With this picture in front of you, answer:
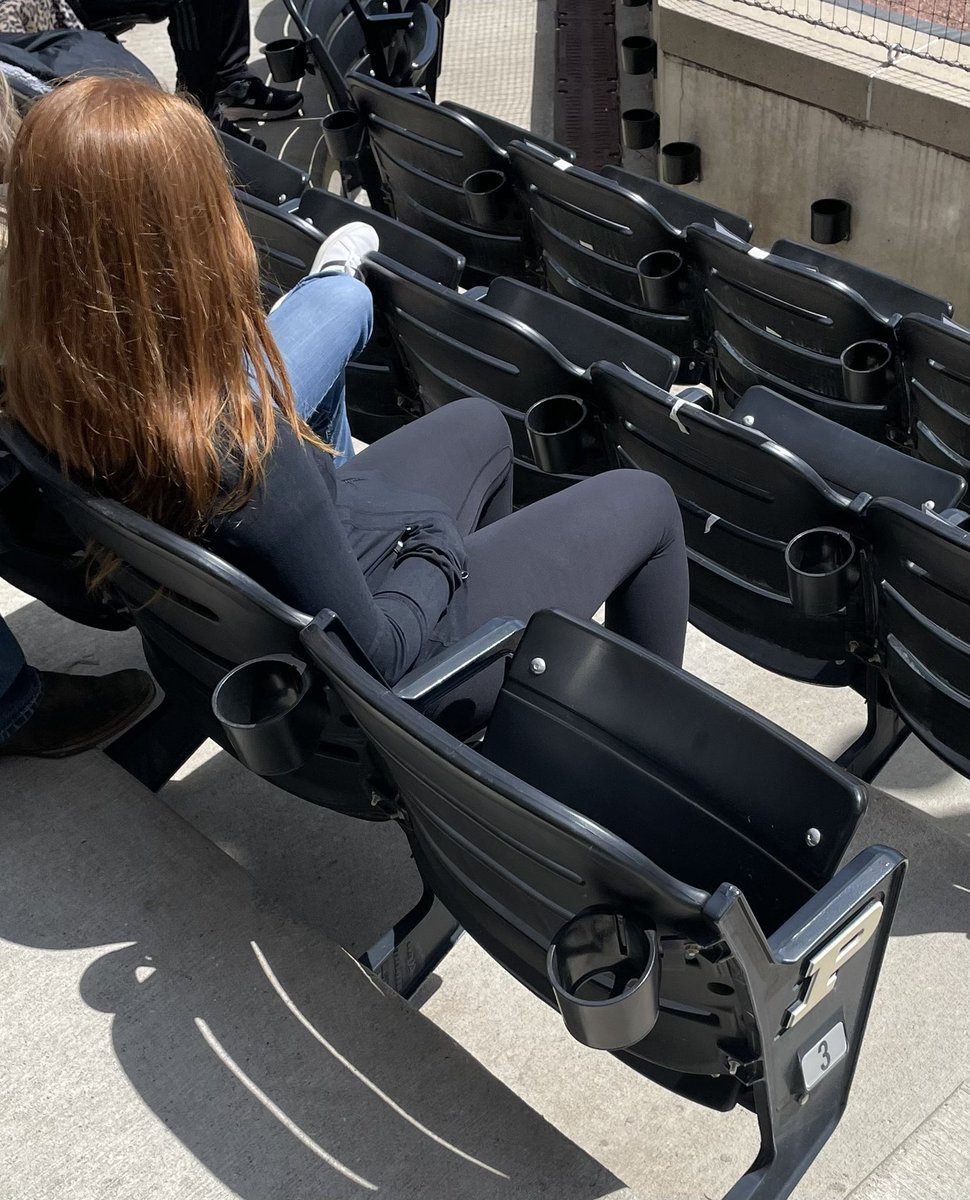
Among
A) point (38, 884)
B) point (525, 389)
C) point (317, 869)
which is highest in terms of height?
point (525, 389)

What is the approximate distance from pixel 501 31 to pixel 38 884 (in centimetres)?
620

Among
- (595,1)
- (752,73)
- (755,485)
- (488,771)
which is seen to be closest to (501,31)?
(595,1)

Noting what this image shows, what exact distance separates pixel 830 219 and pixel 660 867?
3938 millimetres

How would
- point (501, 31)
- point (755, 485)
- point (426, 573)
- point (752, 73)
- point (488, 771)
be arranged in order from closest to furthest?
point (488, 771)
point (426, 573)
point (755, 485)
point (752, 73)
point (501, 31)

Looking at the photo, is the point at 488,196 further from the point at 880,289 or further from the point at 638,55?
the point at 638,55

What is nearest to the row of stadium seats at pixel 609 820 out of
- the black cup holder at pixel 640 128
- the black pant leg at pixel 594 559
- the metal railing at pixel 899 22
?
the black pant leg at pixel 594 559

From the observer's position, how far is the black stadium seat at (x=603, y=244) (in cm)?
322

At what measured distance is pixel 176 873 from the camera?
2.03 meters

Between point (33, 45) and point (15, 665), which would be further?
point (33, 45)

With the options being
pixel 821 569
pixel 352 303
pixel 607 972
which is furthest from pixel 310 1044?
pixel 352 303

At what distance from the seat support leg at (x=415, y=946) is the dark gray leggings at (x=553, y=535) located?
45 cm

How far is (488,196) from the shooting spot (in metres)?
3.61

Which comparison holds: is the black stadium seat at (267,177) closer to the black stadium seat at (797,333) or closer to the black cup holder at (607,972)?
the black stadium seat at (797,333)

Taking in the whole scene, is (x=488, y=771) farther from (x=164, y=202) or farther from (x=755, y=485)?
(x=755, y=485)
